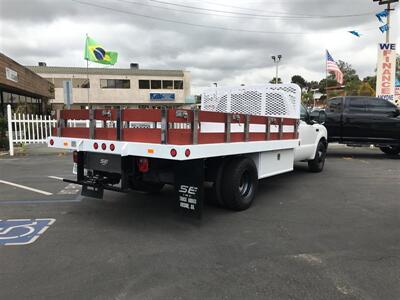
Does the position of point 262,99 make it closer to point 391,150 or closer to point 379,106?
point 379,106

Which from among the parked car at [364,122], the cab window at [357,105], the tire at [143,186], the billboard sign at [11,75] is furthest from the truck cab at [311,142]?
the billboard sign at [11,75]

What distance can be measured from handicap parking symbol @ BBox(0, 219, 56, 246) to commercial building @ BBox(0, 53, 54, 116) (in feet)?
39.8

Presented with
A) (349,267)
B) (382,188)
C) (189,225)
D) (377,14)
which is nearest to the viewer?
(349,267)

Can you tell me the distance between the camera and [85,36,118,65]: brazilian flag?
3167 centimetres

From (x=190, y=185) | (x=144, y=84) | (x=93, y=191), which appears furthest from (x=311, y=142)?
(x=144, y=84)

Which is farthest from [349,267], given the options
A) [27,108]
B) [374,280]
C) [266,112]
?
[27,108]

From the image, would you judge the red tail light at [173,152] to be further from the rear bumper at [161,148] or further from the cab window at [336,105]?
the cab window at [336,105]

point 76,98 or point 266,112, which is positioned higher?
point 76,98

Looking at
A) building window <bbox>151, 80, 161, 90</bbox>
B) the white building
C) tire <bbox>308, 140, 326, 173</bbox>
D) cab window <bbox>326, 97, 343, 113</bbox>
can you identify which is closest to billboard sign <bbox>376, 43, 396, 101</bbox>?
cab window <bbox>326, 97, 343, 113</bbox>

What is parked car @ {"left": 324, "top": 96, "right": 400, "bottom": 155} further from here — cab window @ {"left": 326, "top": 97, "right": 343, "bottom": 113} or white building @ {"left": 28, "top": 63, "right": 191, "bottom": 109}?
white building @ {"left": 28, "top": 63, "right": 191, "bottom": 109}

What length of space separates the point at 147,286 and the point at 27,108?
2235 cm

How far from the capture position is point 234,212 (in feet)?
18.4

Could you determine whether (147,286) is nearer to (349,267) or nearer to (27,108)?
(349,267)

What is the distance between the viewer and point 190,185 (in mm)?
4578
